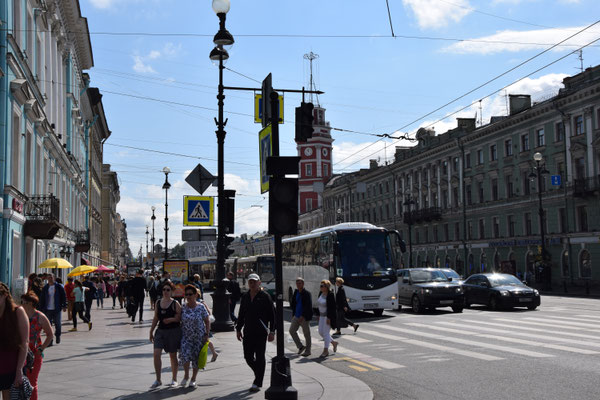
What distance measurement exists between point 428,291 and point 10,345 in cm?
2025

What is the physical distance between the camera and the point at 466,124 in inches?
2502

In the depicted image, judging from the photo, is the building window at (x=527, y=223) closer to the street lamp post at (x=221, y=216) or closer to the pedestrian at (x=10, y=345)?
the street lamp post at (x=221, y=216)

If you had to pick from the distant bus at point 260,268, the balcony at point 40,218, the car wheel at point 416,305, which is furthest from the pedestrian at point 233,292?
the distant bus at point 260,268

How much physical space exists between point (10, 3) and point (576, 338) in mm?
18953

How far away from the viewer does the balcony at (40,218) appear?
23.6 meters

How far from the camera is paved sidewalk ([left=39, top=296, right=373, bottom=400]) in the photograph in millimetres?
9016

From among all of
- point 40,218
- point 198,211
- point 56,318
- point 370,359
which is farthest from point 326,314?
point 40,218

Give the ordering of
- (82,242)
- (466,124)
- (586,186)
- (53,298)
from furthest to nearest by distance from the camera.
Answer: (466,124), (586,186), (82,242), (53,298)

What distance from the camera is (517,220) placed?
53.8 m

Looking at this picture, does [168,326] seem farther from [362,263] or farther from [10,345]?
[362,263]

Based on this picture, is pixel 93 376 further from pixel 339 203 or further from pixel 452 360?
pixel 339 203

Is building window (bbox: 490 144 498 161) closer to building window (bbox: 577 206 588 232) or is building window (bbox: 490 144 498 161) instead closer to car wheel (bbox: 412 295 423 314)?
building window (bbox: 577 206 588 232)

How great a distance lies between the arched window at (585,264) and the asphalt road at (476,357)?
1032 inches

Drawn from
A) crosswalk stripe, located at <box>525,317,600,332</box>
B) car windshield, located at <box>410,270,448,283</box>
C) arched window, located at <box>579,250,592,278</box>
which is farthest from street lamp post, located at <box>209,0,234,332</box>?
arched window, located at <box>579,250,592,278</box>
